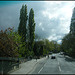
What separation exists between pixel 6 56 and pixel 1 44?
1.56 m

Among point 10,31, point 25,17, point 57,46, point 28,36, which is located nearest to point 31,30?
point 28,36

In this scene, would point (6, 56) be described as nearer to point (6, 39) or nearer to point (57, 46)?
point (6, 39)

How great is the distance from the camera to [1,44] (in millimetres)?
15789

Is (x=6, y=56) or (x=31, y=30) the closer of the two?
(x=6, y=56)

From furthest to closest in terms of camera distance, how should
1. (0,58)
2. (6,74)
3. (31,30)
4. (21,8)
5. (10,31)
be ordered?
(31,30) → (21,8) → (10,31) → (0,58) → (6,74)

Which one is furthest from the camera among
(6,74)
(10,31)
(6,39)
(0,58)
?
(10,31)

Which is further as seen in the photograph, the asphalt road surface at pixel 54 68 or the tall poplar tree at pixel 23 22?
the tall poplar tree at pixel 23 22

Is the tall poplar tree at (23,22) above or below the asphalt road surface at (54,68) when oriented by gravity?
above

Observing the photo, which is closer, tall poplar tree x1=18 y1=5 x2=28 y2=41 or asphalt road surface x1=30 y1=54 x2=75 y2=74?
asphalt road surface x1=30 y1=54 x2=75 y2=74

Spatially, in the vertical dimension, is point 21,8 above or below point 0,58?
above

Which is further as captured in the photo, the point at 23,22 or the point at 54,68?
the point at 23,22

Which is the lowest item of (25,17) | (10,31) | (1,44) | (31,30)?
(1,44)

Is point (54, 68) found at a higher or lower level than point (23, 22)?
lower

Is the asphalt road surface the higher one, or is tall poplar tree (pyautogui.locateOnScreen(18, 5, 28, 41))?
tall poplar tree (pyautogui.locateOnScreen(18, 5, 28, 41))
